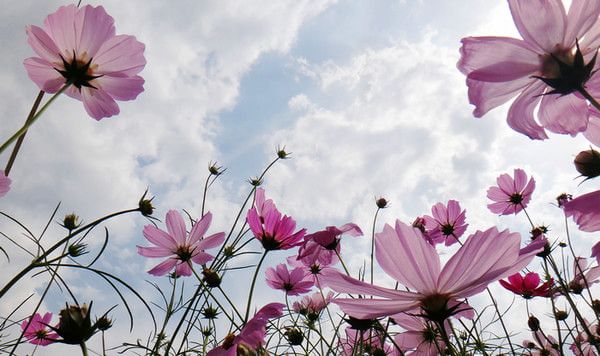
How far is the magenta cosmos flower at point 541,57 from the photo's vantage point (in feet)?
1.57

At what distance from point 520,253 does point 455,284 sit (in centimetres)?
7

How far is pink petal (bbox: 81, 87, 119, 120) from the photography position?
0.80 metres

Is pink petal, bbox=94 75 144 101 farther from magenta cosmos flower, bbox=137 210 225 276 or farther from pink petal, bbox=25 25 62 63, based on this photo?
magenta cosmos flower, bbox=137 210 225 276

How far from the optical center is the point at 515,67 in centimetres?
50

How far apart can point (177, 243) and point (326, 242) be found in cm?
50

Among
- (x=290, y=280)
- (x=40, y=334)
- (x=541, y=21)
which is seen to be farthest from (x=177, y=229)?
(x=541, y=21)

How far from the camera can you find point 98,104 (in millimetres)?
808

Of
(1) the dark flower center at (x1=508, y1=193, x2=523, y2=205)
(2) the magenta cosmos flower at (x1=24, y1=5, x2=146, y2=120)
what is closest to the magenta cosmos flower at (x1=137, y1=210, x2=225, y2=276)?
(2) the magenta cosmos flower at (x1=24, y1=5, x2=146, y2=120)

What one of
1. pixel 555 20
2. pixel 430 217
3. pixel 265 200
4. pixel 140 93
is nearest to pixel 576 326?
pixel 430 217

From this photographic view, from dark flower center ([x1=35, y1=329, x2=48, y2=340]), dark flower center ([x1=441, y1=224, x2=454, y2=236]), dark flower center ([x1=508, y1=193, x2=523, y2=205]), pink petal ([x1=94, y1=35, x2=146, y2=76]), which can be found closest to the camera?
pink petal ([x1=94, y1=35, x2=146, y2=76])

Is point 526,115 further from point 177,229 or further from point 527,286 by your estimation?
point 177,229

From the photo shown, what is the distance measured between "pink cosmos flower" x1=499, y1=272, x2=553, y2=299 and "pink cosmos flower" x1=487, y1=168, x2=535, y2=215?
0.62 m

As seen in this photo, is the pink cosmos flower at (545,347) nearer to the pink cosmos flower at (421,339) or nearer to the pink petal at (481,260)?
the pink cosmos flower at (421,339)

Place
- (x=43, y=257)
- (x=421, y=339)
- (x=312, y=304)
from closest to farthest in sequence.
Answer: (x=43, y=257), (x=421, y=339), (x=312, y=304)
